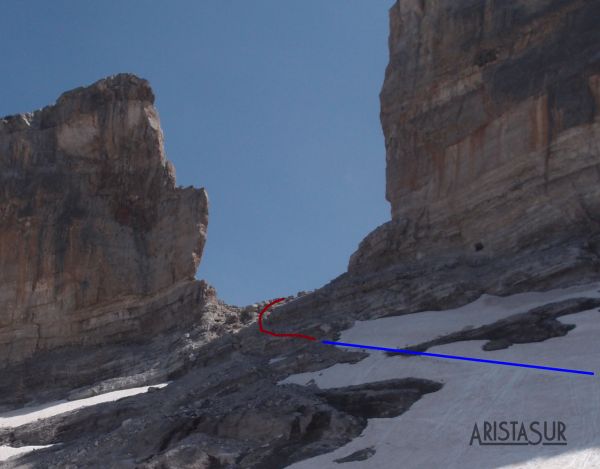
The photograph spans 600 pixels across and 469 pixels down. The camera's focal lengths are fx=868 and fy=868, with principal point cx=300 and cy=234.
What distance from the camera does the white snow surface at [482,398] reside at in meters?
16.9

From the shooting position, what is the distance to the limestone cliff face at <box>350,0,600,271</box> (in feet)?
109

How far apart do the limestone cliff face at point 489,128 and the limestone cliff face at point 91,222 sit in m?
10.9

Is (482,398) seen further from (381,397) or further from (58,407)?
(58,407)

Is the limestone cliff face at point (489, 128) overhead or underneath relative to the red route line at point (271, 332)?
overhead

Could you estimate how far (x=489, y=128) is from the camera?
37875mm

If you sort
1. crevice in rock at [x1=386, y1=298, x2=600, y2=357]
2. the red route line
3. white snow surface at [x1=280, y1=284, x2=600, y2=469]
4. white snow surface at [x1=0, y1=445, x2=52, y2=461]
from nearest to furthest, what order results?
1. white snow surface at [x1=280, y1=284, x2=600, y2=469]
2. crevice in rock at [x1=386, y1=298, x2=600, y2=357]
3. white snow surface at [x1=0, y1=445, x2=52, y2=461]
4. the red route line

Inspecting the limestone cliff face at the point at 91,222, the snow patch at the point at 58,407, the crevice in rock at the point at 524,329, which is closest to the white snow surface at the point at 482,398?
the crevice in rock at the point at 524,329

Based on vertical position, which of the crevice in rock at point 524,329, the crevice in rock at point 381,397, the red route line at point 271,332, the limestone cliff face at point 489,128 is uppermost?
the limestone cliff face at point 489,128

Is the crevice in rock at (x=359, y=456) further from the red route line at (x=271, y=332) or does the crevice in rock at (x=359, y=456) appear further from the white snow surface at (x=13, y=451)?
the white snow surface at (x=13, y=451)

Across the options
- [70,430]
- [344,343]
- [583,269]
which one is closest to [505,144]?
[583,269]

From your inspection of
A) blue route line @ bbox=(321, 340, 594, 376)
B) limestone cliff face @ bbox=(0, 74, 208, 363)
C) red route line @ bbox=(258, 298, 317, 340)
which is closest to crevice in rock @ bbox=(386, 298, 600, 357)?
blue route line @ bbox=(321, 340, 594, 376)

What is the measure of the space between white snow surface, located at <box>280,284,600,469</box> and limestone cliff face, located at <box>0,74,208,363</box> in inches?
705

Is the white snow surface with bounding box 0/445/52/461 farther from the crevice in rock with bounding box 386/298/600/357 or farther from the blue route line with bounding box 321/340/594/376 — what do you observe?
the crevice in rock with bounding box 386/298/600/357

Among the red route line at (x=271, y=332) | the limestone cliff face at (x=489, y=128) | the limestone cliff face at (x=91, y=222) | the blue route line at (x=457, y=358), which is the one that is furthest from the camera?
the limestone cliff face at (x=91, y=222)
